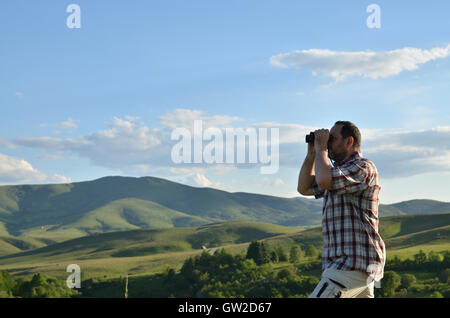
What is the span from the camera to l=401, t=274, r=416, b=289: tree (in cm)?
9881

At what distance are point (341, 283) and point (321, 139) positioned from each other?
6.96ft

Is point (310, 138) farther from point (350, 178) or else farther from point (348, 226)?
point (348, 226)

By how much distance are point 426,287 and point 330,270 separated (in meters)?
100.0

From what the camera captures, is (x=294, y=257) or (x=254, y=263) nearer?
(x=254, y=263)

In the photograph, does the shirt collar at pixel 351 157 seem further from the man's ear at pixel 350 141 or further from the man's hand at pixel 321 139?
the man's hand at pixel 321 139

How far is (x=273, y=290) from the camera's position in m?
113

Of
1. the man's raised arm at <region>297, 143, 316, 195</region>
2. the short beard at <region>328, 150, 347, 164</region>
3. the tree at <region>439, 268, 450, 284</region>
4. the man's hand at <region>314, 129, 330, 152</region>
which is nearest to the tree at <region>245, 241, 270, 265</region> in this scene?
the tree at <region>439, 268, 450, 284</region>

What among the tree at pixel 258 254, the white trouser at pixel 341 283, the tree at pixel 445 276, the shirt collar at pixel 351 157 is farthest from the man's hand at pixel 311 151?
the tree at pixel 258 254

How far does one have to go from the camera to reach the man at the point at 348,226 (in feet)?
23.7

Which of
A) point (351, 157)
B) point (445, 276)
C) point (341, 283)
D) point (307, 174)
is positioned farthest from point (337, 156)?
point (445, 276)

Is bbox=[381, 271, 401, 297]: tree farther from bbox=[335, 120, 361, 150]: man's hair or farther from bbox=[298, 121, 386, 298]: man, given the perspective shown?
bbox=[335, 120, 361, 150]: man's hair
